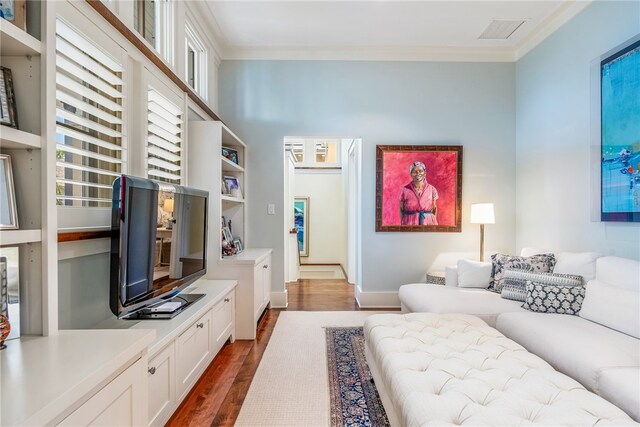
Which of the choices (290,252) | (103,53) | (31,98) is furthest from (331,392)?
(290,252)

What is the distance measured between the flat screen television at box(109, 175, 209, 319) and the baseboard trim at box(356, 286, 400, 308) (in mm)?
2096

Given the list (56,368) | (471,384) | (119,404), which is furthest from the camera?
(471,384)

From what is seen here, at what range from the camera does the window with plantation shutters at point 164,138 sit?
218 cm

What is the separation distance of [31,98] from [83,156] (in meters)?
0.50

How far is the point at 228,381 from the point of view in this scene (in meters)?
2.20

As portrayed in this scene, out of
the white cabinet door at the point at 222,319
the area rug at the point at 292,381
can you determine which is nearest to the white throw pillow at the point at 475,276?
the area rug at the point at 292,381

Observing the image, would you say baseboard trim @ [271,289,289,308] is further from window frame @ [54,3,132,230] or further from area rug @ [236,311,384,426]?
window frame @ [54,3,132,230]

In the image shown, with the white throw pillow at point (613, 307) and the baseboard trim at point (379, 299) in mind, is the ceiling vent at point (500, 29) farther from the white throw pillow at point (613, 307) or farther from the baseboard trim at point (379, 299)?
the baseboard trim at point (379, 299)

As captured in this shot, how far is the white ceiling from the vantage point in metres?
3.02

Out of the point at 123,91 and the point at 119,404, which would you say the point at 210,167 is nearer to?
the point at 123,91

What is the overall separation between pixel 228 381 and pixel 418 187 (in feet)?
9.49

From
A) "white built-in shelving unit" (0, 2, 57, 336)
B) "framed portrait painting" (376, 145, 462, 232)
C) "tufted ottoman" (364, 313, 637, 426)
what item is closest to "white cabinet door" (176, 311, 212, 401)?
"white built-in shelving unit" (0, 2, 57, 336)

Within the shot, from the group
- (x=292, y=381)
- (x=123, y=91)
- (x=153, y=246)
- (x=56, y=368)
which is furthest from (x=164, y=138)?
(x=292, y=381)

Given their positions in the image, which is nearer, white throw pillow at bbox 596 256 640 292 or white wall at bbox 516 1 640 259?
white throw pillow at bbox 596 256 640 292
